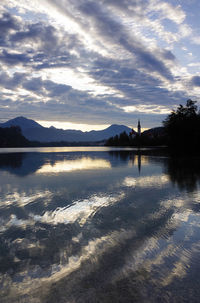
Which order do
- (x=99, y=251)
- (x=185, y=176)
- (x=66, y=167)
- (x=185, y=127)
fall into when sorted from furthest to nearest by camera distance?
(x=185, y=127) → (x=66, y=167) → (x=185, y=176) → (x=99, y=251)

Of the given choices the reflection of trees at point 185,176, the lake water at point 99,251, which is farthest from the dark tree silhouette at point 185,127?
the lake water at point 99,251

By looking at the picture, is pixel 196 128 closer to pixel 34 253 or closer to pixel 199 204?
pixel 199 204

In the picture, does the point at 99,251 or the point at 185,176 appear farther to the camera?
the point at 185,176

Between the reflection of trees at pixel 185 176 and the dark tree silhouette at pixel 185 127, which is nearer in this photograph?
the reflection of trees at pixel 185 176

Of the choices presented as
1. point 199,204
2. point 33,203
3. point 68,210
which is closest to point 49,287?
point 68,210

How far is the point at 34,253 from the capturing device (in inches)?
221

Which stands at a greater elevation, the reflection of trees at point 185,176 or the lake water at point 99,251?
the lake water at point 99,251

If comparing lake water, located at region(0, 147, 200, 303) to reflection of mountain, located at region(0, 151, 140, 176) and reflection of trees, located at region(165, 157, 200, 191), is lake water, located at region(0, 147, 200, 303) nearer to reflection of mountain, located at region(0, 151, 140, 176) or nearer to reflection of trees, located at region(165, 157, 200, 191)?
reflection of trees, located at region(165, 157, 200, 191)

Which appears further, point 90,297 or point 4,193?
point 4,193

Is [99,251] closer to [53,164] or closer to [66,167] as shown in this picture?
[66,167]

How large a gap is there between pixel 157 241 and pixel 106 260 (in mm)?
1869

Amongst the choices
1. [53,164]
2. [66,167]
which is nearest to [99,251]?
[66,167]

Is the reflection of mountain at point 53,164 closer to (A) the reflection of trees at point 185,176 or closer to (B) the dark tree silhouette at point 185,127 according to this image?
(A) the reflection of trees at point 185,176

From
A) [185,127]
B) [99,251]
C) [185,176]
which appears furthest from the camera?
[185,127]
